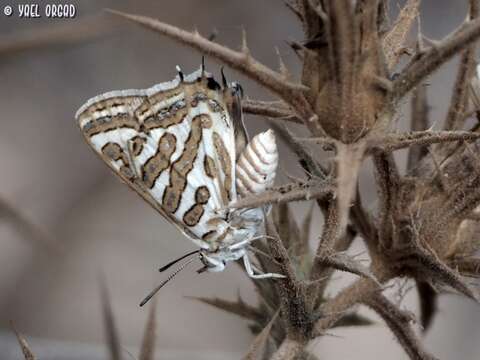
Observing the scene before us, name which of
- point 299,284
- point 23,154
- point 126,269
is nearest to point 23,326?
point 126,269

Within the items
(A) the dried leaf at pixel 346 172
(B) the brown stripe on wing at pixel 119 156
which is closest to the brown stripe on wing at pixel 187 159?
(B) the brown stripe on wing at pixel 119 156

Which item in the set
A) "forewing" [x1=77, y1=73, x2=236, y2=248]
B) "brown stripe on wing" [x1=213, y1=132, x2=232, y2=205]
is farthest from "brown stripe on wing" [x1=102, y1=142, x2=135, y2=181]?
"brown stripe on wing" [x1=213, y1=132, x2=232, y2=205]

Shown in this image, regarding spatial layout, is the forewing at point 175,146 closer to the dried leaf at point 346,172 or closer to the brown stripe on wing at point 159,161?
the brown stripe on wing at point 159,161

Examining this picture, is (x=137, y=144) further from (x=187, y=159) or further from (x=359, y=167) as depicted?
(x=359, y=167)

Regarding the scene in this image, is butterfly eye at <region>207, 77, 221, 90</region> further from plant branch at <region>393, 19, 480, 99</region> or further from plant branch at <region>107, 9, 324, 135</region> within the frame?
plant branch at <region>393, 19, 480, 99</region>

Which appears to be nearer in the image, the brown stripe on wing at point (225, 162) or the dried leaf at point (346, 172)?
the dried leaf at point (346, 172)

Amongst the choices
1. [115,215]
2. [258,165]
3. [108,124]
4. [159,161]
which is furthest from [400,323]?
[115,215]
